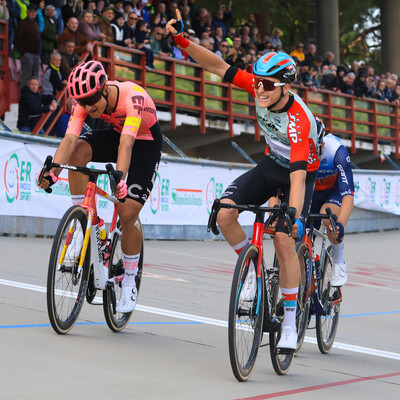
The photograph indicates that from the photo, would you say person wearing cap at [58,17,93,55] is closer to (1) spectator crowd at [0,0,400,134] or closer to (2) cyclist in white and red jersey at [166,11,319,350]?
(1) spectator crowd at [0,0,400,134]

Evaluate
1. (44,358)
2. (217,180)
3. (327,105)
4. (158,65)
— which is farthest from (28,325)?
(327,105)

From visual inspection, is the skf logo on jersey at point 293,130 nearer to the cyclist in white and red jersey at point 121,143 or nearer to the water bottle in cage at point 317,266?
the cyclist in white and red jersey at point 121,143

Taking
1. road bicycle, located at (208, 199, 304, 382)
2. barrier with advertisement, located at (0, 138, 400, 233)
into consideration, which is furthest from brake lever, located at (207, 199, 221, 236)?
barrier with advertisement, located at (0, 138, 400, 233)

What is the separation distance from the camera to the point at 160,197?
48.0ft

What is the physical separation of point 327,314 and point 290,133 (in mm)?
1798

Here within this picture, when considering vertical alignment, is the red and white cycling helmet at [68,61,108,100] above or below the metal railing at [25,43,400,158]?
below

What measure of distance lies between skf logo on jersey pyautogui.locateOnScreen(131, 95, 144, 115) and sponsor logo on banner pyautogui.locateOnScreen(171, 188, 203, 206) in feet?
29.7

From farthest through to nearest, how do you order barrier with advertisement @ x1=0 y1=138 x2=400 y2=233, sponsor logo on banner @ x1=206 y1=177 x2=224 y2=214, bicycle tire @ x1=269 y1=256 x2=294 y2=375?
sponsor logo on banner @ x1=206 y1=177 x2=224 y2=214 → barrier with advertisement @ x1=0 y1=138 x2=400 y2=233 → bicycle tire @ x1=269 y1=256 x2=294 y2=375

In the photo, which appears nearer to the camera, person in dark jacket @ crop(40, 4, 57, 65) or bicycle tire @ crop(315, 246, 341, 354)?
bicycle tire @ crop(315, 246, 341, 354)

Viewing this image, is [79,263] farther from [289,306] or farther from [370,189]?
[370,189]

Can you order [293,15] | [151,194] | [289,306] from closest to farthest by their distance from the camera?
[289,306] → [151,194] → [293,15]

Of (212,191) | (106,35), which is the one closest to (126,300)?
(212,191)

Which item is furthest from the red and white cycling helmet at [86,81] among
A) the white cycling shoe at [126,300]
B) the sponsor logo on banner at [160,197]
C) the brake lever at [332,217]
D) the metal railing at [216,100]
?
the metal railing at [216,100]

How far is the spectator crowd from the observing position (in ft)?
47.2
